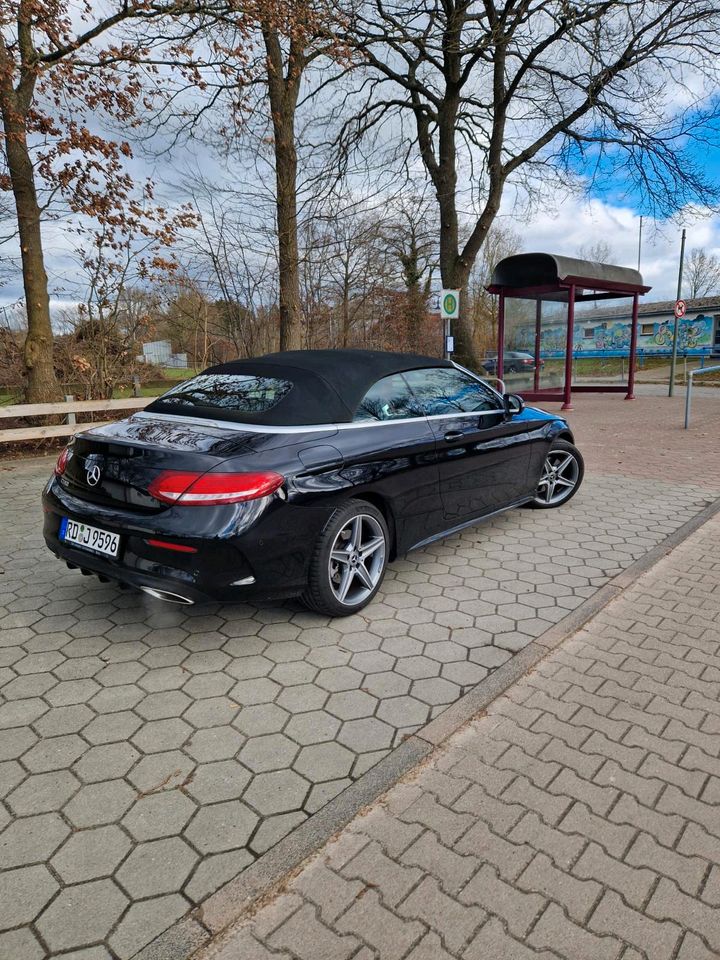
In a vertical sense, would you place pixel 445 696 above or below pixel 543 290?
below

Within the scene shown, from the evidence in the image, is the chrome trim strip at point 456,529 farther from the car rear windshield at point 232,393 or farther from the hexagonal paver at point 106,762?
the hexagonal paver at point 106,762

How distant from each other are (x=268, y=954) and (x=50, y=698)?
1.67 m

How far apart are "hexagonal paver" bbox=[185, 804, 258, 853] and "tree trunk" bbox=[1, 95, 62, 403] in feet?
30.2

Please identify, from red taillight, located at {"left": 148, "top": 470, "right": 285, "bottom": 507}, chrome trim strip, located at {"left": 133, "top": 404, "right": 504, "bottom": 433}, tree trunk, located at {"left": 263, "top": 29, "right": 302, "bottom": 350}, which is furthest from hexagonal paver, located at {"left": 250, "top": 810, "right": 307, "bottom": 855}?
tree trunk, located at {"left": 263, "top": 29, "right": 302, "bottom": 350}

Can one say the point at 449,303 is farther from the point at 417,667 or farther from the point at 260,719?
the point at 260,719

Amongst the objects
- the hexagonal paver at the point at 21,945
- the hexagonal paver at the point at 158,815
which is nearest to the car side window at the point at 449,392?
the hexagonal paver at the point at 158,815

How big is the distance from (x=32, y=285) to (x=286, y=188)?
15.6 feet

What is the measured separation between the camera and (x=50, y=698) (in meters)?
2.80

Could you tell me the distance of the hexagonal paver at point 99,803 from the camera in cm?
209

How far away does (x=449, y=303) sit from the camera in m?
9.52

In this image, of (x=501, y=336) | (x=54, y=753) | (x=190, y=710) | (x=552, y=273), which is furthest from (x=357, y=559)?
(x=501, y=336)

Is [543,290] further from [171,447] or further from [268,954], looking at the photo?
[268,954]

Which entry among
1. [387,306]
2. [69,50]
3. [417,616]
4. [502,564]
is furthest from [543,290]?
[417,616]

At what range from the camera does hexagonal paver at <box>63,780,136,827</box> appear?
2094 millimetres
